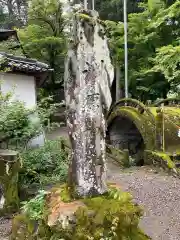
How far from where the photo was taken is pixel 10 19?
31234 mm

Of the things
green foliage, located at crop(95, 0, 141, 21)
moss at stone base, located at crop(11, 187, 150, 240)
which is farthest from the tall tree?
moss at stone base, located at crop(11, 187, 150, 240)

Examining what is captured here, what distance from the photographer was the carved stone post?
13.7ft

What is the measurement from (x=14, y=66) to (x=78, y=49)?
715cm

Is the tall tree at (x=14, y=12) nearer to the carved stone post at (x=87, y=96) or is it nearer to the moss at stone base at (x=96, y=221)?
the carved stone post at (x=87, y=96)

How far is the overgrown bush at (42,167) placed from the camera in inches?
363

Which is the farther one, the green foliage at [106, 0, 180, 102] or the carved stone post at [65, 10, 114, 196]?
the green foliage at [106, 0, 180, 102]

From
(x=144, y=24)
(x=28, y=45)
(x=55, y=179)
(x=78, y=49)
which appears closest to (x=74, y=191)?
(x=78, y=49)

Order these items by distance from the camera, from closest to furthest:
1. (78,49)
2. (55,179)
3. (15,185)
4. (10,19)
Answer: (78,49), (15,185), (55,179), (10,19)

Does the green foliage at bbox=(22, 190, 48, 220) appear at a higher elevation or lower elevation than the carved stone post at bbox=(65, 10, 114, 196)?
lower

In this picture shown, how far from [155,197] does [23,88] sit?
6.12 meters

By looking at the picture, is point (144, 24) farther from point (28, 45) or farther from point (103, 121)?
point (103, 121)

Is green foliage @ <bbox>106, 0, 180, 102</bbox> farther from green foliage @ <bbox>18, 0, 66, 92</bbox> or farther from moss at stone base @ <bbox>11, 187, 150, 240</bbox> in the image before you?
moss at stone base @ <bbox>11, 187, 150, 240</bbox>

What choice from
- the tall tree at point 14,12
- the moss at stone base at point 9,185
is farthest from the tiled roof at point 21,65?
the tall tree at point 14,12

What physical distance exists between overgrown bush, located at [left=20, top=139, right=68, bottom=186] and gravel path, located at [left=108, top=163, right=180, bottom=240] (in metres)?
1.83
